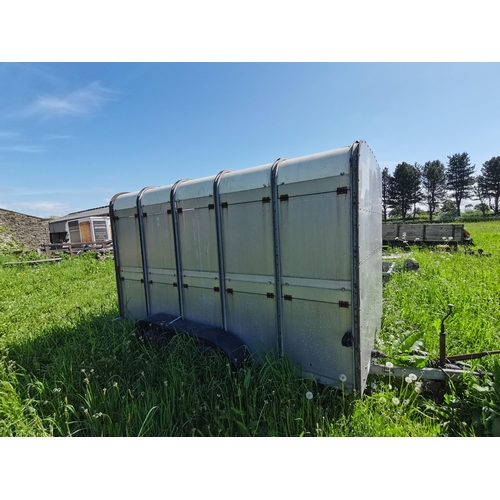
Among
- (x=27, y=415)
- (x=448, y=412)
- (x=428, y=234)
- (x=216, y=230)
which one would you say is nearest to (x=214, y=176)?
(x=216, y=230)

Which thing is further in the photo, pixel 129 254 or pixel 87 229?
pixel 87 229

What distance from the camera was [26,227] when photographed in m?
24.0

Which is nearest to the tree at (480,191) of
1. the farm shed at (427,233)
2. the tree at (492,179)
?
the tree at (492,179)

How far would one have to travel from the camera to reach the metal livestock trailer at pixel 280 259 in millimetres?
2764

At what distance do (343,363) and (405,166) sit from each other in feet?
218

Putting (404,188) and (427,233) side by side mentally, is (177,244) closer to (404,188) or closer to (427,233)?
(427,233)

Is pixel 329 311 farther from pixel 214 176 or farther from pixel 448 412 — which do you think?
pixel 214 176

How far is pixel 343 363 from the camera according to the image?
2.87m

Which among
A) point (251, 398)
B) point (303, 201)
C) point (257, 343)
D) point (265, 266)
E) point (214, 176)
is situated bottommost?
point (251, 398)

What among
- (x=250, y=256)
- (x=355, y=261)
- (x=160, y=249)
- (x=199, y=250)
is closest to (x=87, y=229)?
(x=160, y=249)

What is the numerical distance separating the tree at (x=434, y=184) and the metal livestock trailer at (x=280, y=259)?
224ft

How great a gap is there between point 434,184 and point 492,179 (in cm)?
970

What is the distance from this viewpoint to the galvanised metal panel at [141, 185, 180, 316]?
4359 mm

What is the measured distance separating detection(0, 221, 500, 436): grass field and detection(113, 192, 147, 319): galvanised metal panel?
0.52m
